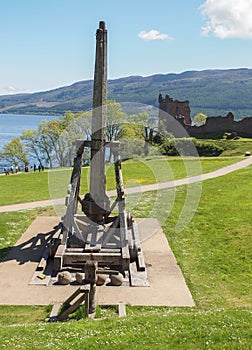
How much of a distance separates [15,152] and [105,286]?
184 feet

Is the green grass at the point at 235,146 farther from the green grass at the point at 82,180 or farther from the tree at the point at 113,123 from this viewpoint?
the tree at the point at 113,123

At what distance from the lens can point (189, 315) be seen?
8586 mm

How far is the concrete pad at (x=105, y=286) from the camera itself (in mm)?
10109

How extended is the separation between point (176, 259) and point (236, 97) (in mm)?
196454

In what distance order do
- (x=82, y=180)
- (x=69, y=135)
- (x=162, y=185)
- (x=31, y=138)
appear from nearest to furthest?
1. (x=162, y=185)
2. (x=82, y=180)
3. (x=69, y=135)
4. (x=31, y=138)

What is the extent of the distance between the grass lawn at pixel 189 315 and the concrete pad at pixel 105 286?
0.35 metres

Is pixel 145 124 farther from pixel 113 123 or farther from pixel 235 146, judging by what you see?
pixel 235 146

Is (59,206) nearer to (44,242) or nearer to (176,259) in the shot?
(44,242)

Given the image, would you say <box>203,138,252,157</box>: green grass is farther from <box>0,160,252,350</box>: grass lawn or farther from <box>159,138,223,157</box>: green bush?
<box>0,160,252,350</box>: grass lawn

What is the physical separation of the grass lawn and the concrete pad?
0.35m

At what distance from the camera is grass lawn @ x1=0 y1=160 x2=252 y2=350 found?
7277mm

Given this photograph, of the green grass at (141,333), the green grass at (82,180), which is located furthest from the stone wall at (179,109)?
the green grass at (141,333)

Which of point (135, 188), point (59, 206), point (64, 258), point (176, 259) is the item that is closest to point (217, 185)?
point (135, 188)

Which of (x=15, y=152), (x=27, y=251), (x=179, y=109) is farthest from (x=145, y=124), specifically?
(x=27, y=251)
